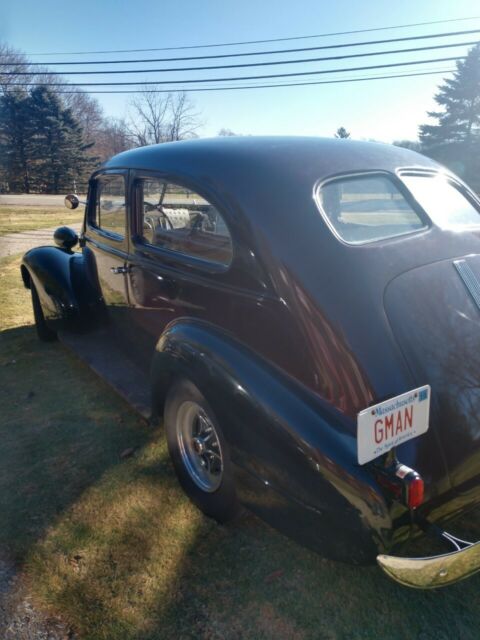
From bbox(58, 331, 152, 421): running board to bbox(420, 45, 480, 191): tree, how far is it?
120 feet

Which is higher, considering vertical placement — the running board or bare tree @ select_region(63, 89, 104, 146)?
bare tree @ select_region(63, 89, 104, 146)

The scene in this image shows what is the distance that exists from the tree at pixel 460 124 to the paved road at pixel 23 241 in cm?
3238

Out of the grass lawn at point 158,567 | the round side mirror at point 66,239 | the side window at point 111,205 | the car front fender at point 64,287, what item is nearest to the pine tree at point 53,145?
the round side mirror at point 66,239

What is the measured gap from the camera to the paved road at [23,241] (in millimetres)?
9438

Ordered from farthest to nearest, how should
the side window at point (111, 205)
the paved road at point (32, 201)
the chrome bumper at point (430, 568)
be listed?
the paved road at point (32, 201) < the side window at point (111, 205) < the chrome bumper at point (430, 568)

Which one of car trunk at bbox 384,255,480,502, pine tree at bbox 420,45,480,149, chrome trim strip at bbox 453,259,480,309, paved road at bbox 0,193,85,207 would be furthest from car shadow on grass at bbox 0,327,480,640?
pine tree at bbox 420,45,480,149

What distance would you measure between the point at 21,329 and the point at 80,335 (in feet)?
5.33

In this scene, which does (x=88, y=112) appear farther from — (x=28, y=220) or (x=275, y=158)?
(x=275, y=158)

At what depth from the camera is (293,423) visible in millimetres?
1690

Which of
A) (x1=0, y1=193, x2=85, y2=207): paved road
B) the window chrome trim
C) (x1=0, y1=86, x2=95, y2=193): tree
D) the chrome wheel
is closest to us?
the window chrome trim

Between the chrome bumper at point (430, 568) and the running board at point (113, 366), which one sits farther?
the running board at point (113, 366)

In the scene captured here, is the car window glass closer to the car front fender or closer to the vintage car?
the vintage car

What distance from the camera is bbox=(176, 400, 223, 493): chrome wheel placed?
7.45 ft

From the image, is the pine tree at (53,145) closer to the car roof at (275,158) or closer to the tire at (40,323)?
the tire at (40,323)
